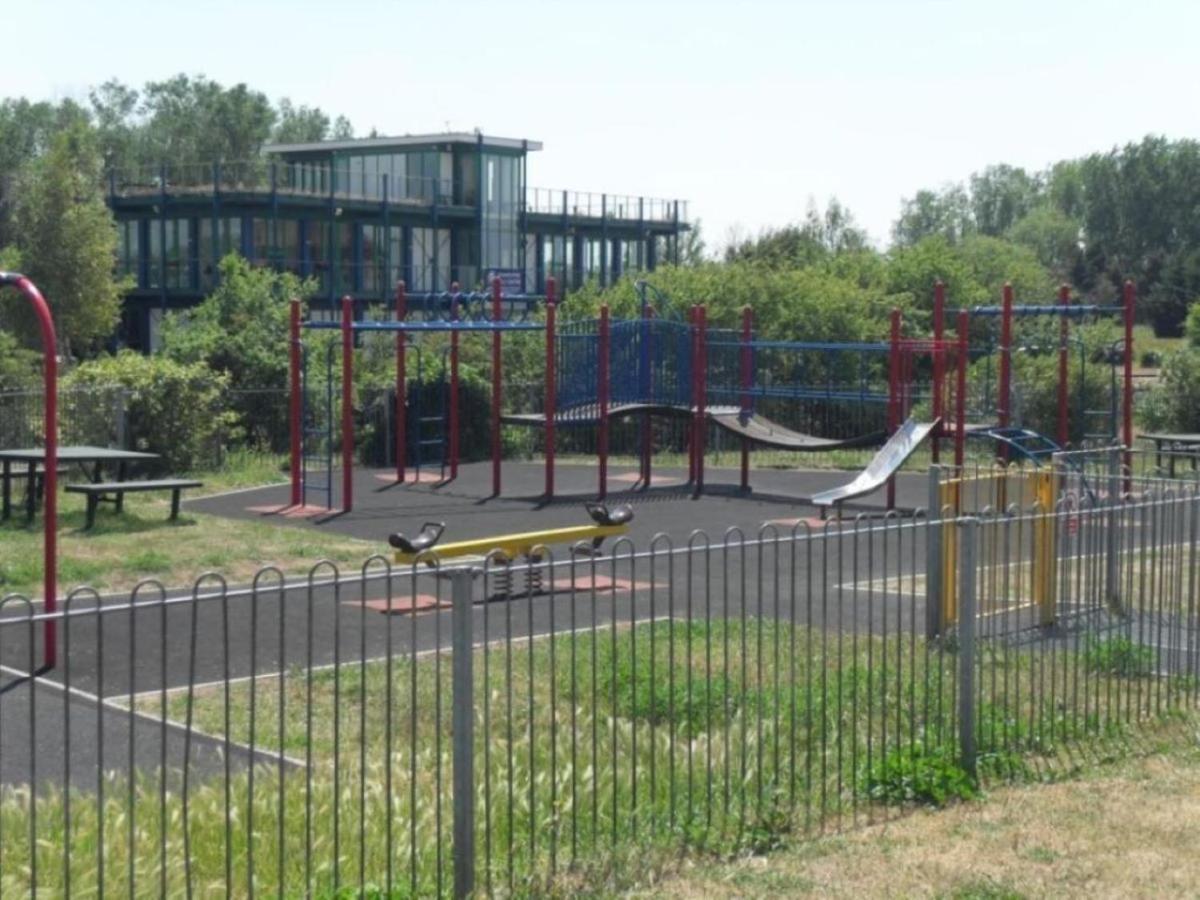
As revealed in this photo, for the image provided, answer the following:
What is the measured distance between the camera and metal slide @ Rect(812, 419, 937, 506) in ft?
70.1

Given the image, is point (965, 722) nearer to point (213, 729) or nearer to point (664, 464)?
point (213, 729)

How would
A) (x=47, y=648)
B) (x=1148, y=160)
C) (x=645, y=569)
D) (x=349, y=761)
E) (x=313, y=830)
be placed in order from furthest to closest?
(x=1148, y=160), (x=645, y=569), (x=47, y=648), (x=349, y=761), (x=313, y=830)

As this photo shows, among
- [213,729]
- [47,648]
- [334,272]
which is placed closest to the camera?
[213,729]

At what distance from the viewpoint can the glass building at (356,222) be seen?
183ft

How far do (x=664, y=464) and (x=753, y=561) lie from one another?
1270 centimetres

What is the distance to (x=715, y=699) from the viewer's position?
9625 mm

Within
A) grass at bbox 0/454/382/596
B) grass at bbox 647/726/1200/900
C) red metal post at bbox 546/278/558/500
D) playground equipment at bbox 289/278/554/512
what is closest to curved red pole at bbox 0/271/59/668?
grass at bbox 0/454/382/596

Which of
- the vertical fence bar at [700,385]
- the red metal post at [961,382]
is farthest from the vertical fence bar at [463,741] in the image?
the vertical fence bar at [700,385]

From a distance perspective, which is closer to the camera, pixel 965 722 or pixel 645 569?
pixel 965 722

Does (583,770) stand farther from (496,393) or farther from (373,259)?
(373,259)

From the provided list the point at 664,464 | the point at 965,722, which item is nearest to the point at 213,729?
the point at 965,722

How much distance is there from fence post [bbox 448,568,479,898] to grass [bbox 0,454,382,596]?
8.30m

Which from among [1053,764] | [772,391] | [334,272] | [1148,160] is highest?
[1148,160]

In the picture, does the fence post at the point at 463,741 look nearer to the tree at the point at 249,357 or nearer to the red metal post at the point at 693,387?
the red metal post at the point at 693,387
